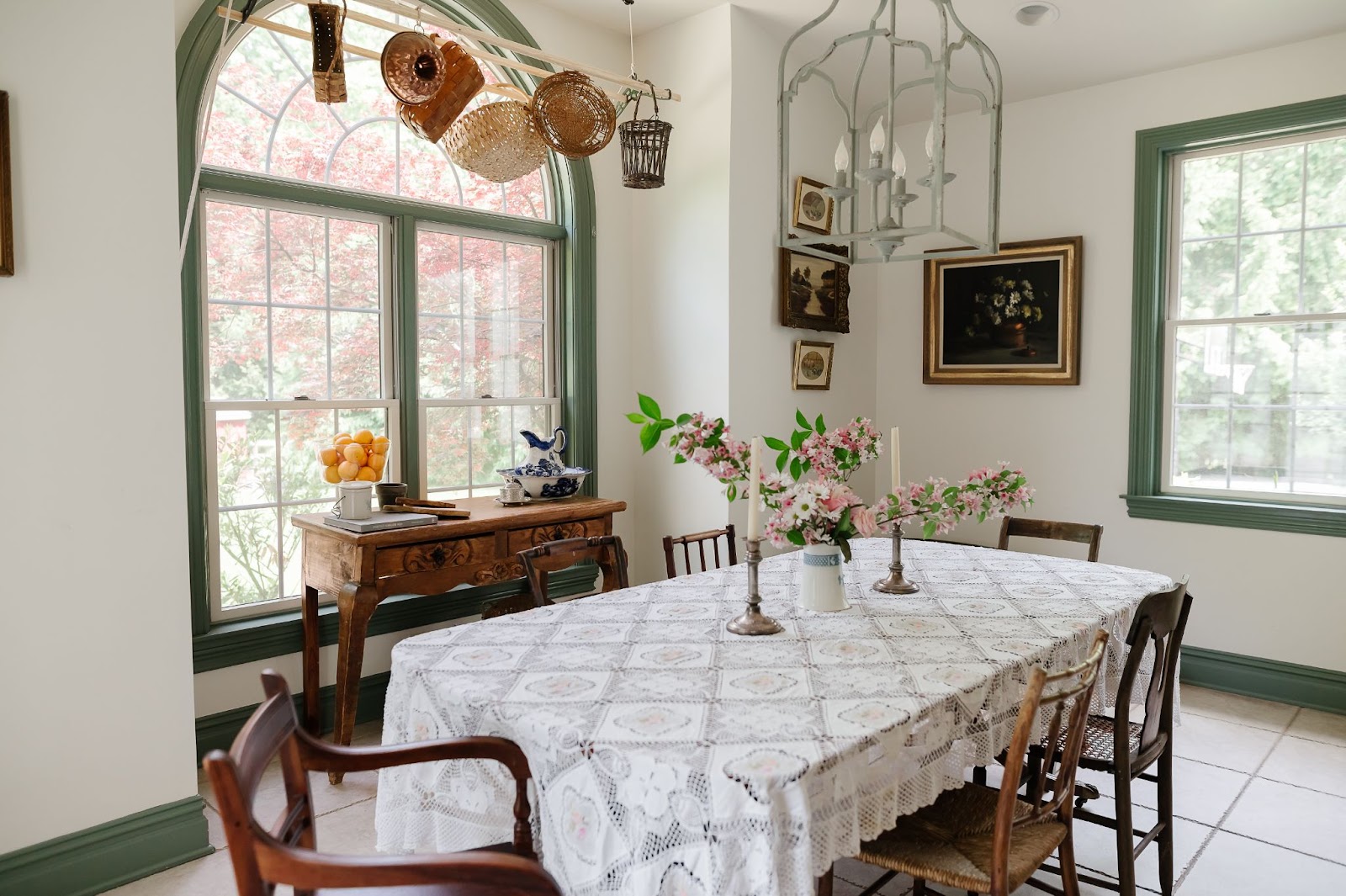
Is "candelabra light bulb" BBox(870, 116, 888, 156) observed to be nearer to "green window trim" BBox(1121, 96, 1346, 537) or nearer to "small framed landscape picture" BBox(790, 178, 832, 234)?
"small framed landscape picture" BBox(790, 178, 832, 234)

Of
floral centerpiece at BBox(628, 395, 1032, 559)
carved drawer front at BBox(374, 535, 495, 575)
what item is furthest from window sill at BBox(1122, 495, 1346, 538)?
carved drawer front at BBox(374, 535, 495, 575)

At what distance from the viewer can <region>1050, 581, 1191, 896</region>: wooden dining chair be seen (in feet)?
6.60

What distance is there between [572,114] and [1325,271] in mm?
3198

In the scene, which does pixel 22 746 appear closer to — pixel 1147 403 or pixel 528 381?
pixel 528 381

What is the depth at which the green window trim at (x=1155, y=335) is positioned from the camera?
3994 mm

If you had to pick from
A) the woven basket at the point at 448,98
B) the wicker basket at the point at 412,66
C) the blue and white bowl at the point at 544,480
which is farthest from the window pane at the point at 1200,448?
the wicker basket at the point at 412,66

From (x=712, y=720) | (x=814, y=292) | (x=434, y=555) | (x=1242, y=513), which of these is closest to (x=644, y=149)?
(x=814, y=292)

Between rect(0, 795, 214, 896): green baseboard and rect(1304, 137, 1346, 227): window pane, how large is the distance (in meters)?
4.70

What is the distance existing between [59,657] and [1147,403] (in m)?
4.27

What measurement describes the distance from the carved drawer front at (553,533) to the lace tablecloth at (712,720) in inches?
34.5

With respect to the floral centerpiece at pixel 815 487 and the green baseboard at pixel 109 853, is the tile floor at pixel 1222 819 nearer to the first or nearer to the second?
the green baseboard at pixel 109 853

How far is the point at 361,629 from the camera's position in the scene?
2898 mm

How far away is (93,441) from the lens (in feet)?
7.65

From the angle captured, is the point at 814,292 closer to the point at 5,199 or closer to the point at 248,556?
the point at 248,556
